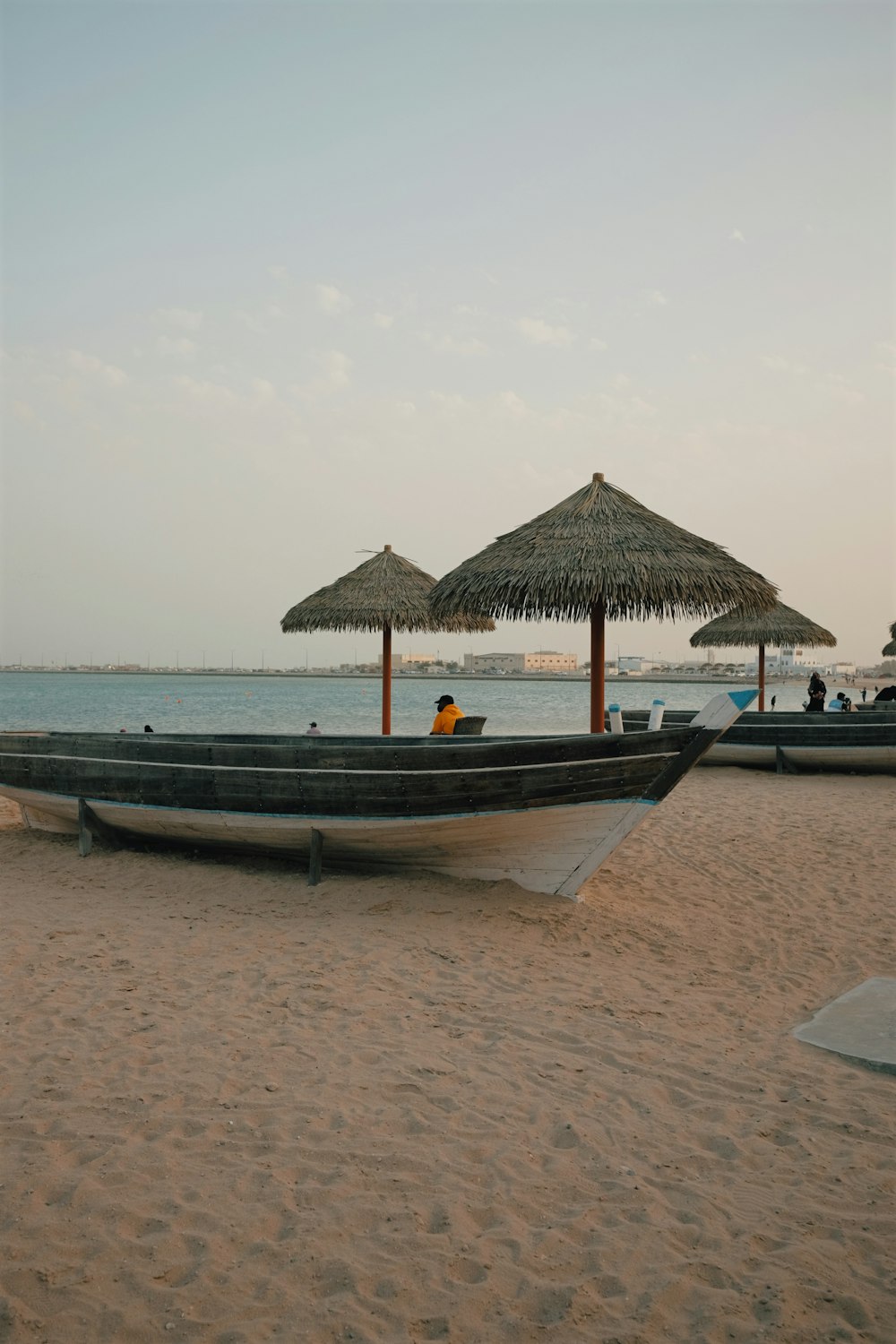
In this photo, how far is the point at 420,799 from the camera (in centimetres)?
602

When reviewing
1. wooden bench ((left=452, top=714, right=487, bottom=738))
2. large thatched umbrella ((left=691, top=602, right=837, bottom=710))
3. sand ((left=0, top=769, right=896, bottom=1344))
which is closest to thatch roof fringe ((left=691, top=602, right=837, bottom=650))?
large thatched umbrella ((left=691, top=602, right=837, bottom=710))

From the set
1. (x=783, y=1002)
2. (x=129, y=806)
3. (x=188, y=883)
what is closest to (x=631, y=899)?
(x=783, y=1002)

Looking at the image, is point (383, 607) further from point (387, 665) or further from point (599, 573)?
point (599, 573)

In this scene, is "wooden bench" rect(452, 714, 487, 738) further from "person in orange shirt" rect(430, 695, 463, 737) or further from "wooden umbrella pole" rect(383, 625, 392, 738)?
"person in orange shirt" rect(430, 695, 463, 737)

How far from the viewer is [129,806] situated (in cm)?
715

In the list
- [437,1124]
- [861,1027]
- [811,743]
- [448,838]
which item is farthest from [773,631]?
[437,1124]

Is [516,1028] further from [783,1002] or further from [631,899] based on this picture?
[631,899]

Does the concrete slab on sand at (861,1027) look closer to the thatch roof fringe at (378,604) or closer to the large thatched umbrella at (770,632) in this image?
the thatch roof fringe at (378,604)

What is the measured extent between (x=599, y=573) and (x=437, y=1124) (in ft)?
20.4

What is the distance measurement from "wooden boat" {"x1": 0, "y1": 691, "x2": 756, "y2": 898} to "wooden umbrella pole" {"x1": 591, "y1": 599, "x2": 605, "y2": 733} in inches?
107

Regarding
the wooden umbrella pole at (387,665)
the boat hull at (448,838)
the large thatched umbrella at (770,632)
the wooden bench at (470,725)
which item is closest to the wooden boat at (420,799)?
the boat hull at (448,838)

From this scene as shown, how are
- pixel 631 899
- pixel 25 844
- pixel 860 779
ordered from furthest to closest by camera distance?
pixel 860 779, pixel 25 844, pixel 631 899

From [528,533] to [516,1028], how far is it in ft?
20.7

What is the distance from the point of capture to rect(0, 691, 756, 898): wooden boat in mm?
5684
